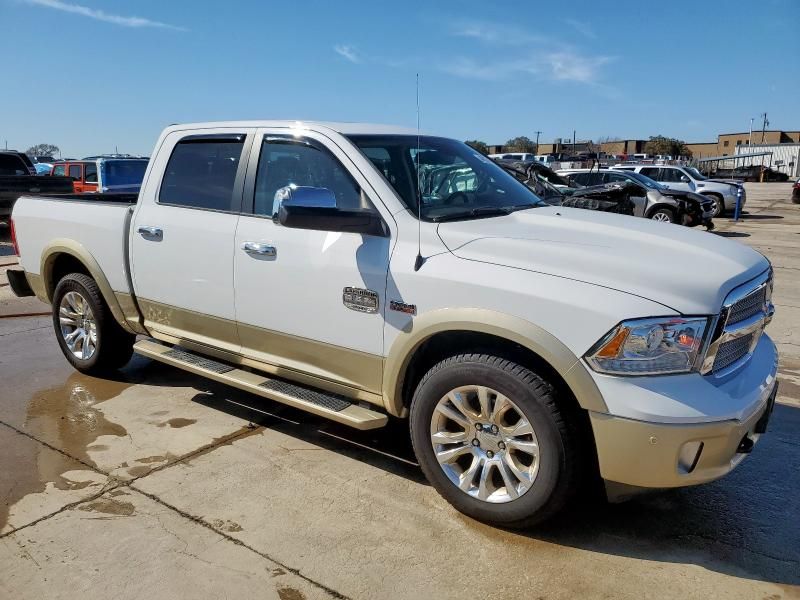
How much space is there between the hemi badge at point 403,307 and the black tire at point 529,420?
0.29 metres

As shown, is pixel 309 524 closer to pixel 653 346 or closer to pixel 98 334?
pixel 653 346

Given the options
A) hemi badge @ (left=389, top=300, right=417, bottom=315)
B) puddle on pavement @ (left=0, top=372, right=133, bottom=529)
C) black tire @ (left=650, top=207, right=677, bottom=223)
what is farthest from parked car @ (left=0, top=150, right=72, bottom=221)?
black tire @ (left=650, top=207, right=677, bottom=223)

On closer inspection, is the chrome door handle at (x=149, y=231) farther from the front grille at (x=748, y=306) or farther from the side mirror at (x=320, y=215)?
the front grille at (x=748, y=306)

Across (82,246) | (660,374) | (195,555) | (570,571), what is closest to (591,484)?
(570,571)

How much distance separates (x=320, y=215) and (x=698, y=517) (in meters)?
2.46

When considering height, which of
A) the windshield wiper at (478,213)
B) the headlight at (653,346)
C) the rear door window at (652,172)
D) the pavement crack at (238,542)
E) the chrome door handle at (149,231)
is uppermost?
the rear door window at (652,172)

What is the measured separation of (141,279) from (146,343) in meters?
0.47

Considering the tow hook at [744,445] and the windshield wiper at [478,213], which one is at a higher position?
the windshield wiper at [478,213]

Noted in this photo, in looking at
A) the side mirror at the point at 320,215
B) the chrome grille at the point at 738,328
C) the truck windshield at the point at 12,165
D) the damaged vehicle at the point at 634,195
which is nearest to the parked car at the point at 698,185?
the damaged vehicle at the point at 634,195

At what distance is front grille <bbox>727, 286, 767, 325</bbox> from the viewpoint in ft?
A: 9.71

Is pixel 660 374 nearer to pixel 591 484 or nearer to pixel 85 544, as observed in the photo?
pixel 591 484

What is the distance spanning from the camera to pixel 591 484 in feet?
11.4

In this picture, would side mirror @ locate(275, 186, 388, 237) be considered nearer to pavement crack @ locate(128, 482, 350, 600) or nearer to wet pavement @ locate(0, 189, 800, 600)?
wet pavement @ locate(0, 189, 800, 600)

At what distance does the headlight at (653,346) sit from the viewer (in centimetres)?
270
